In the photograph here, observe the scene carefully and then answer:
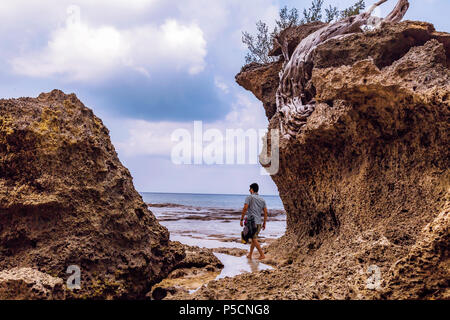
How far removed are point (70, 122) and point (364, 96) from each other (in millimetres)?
3451

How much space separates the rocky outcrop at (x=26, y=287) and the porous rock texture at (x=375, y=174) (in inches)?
51.5

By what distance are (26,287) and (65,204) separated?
1.07 meters

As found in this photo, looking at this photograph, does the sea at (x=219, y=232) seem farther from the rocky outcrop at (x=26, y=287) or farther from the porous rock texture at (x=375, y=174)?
the rocky outcrop at (x=26, y=287)

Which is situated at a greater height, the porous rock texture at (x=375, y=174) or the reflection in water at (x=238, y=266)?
the porous rock texture at (x=375, y=174)

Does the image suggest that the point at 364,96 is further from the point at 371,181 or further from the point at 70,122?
the point at 70,122

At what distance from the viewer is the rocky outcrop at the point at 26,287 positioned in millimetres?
2746

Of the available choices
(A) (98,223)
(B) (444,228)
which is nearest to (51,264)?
(A) (98,223)

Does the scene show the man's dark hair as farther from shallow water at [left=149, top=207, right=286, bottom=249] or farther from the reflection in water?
shallow water at [left=149, top=207, right=286, bottom=249]

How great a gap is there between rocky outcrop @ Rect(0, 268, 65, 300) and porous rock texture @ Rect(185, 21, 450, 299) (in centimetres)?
131

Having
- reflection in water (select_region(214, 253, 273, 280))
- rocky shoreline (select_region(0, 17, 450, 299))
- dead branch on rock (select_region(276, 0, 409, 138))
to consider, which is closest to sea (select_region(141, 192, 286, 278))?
reflection in water (select_region(214, 253, 273, 280))

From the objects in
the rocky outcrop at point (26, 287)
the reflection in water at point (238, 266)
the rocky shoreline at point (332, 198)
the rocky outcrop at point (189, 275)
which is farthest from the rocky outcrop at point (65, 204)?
the reflection in water at point (238, 266)

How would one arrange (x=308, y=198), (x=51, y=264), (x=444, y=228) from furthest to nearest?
(x=308, y=198) < (x=51, y=264) < (x=444, y=228)

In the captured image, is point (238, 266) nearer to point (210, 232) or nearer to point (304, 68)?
point (304, 68)

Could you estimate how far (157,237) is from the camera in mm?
4551
